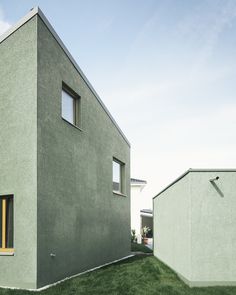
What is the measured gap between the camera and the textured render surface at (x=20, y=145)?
771cm

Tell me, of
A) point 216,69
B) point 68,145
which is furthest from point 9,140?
point 216,69

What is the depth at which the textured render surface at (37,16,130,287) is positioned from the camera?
8.26m

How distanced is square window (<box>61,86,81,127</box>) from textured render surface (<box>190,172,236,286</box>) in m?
4.47

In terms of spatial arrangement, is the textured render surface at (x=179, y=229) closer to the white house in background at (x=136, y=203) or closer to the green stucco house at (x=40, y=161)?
the green stucco house at (x=40, y=161)

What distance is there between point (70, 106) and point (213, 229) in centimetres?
587

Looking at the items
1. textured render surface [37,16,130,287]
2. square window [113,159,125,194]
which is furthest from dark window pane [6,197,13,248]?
square window [113,159,125,194]

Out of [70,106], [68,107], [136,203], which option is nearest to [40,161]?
[68,107]

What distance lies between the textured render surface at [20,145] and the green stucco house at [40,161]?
0.07ft

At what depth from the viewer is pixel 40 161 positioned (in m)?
8.06

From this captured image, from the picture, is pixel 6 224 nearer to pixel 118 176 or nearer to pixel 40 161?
pixel 40 161

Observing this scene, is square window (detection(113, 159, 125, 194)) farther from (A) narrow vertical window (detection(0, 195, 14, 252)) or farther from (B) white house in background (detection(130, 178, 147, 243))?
(B) white house in background (detection(130, 178, 147, 243))

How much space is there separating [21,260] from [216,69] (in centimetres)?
1012

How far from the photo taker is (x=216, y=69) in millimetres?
13062

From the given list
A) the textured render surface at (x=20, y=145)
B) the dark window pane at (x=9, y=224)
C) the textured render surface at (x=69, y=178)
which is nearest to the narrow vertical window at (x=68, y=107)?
the textured render surface at (x=69, y=178)
